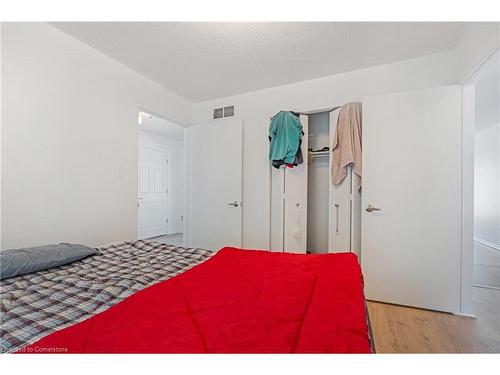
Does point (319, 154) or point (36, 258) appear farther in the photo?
point (319, 154)

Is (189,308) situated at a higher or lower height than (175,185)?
lower

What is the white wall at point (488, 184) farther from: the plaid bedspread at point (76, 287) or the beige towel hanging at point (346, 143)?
the plaid bedspread at point (76, 287)

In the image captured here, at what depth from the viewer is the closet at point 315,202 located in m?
2.40

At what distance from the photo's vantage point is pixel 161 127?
15.0 ft

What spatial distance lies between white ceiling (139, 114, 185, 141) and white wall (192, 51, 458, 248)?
113 cm

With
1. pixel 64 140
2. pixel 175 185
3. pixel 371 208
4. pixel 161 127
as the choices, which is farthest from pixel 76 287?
pixel 175 185

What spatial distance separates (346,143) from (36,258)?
8.14 ft

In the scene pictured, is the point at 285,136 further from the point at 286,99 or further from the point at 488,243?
the point at 488,243

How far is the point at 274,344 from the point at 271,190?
233 centimetres

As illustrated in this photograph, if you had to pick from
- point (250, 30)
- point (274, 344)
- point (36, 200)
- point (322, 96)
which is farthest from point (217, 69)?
point (274, 344)

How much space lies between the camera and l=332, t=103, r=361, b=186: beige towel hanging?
2.30m

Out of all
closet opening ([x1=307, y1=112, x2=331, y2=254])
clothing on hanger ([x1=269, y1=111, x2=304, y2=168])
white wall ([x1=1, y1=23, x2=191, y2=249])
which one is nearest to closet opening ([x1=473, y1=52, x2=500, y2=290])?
closet opening ([x1=307, y1=112, x2=331, y2=254])

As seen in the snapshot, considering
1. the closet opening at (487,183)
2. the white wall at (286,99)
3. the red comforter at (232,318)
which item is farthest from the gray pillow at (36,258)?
the closet opening at (487,183)
